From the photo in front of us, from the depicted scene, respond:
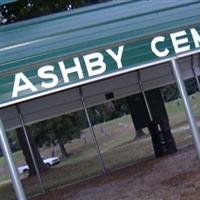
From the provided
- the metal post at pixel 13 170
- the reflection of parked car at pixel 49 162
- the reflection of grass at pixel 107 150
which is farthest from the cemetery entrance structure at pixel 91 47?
the reflection of parked car at pixel 49 162

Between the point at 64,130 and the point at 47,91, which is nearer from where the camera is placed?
the point at 47,91

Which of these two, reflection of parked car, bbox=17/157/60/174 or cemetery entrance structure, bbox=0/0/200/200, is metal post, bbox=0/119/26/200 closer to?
cemetery entrance structure, bbox=0/0/200/200

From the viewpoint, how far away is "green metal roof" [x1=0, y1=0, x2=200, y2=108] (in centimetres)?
741

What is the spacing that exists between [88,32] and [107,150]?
19434mm

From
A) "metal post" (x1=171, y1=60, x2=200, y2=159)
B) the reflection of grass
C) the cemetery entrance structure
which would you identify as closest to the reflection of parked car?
the reflection of grass

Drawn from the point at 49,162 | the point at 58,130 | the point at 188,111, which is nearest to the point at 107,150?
the point at 49,162

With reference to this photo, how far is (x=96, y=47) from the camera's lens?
7.64 meters

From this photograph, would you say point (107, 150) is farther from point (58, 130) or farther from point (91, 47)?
point (91, 47)

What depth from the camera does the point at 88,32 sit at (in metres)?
7.98

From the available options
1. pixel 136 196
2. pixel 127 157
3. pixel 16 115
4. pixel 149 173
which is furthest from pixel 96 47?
pixel 127 157

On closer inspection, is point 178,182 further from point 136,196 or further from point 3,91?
point 3,91

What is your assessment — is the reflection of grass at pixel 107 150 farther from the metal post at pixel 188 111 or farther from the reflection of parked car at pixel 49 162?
the metal post at pixel 188 111

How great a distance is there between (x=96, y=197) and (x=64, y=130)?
17.4 m

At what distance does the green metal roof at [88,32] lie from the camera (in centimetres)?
741
